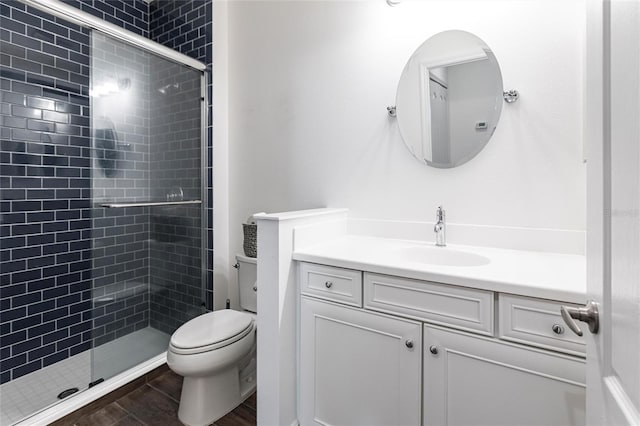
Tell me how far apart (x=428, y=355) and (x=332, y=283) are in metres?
0.43

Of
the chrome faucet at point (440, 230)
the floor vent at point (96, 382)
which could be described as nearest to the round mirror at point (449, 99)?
the chrome faucet at point (440, 230)

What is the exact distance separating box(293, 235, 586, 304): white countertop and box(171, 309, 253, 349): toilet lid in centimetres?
58

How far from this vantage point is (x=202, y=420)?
150cm

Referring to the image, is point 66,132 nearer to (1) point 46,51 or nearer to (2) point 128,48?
(1) point 46,51

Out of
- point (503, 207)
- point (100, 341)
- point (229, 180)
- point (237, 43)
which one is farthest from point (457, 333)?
point (237, 43)

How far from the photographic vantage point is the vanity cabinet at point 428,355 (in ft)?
2.87

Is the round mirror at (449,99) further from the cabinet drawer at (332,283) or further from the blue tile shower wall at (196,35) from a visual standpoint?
the blue tile shower wall at (196,35)

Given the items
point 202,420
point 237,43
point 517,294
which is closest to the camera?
point 517,294

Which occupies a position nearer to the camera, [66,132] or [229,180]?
[66,132]

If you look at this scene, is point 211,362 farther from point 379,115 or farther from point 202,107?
point 202,107

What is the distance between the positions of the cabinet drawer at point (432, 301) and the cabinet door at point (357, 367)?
Result: 0.17 ft

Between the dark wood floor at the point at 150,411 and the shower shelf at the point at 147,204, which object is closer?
the dark wood floor at the point at 150,411

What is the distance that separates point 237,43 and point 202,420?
7.68ft

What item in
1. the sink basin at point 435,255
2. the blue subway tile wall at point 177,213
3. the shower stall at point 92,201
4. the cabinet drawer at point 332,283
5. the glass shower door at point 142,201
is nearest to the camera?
the cabinet drawer at point 332,283
